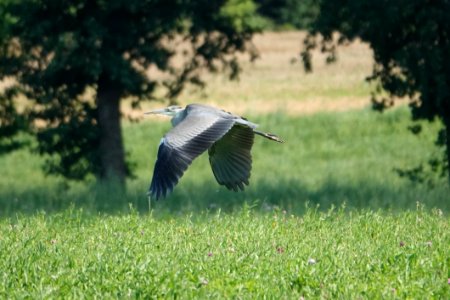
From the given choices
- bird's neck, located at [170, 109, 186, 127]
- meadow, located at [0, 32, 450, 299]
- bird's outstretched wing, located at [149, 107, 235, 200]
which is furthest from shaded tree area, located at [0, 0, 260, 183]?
bird's outstretched wing, located at [149, 107, 235, 200]

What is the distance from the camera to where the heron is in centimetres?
900

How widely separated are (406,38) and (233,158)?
6.50 m

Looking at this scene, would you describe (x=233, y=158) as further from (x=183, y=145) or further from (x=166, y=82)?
(x=166, y=82)

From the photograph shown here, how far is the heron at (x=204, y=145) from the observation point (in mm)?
9000

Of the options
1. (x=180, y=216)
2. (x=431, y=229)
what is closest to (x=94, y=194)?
(x=180, y=216)

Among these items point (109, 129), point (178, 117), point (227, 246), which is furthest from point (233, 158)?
point (109, 129)

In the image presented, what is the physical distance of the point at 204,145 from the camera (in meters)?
9.37

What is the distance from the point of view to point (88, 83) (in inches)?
773

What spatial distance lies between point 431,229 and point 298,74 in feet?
132

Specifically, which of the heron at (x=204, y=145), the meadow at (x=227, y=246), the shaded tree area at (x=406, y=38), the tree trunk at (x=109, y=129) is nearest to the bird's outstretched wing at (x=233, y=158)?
the heron at (x=204, y=145)

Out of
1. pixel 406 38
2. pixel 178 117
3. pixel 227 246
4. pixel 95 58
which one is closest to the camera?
pixel 227 246

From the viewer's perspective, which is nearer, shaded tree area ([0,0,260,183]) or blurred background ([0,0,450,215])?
blurred background ([0,0,450,215])

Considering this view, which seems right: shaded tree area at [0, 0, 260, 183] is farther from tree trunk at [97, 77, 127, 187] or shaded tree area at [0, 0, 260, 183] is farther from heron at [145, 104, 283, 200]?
heron at [145, 104, 283, 200]

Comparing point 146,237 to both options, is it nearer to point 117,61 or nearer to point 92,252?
point 92,252
